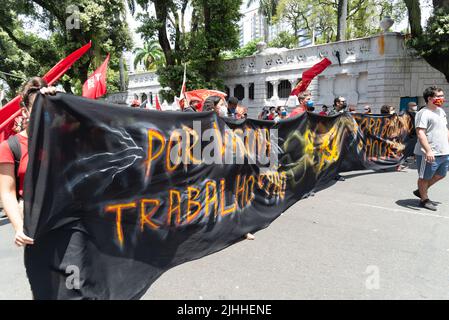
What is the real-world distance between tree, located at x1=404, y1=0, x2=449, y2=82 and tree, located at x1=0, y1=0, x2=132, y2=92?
13.6 metres

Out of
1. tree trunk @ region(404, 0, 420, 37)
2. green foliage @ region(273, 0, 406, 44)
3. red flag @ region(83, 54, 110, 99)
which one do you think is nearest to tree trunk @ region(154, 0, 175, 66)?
green foliage @ region(273, 0, 406, 44)

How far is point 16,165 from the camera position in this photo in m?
2.53

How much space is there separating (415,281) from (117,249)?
2.69 meters

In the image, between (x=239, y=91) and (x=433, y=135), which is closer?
(x=433, y=135)

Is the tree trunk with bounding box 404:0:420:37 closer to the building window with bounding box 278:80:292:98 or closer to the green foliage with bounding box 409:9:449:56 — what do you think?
the green foliage with bounding box 409:9:449:56

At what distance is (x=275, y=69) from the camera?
2436 cm

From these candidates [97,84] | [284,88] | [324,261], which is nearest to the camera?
[324,261]

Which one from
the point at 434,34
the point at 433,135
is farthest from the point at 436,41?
the point at 433,135

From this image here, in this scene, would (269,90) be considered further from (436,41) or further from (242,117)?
(242,117)

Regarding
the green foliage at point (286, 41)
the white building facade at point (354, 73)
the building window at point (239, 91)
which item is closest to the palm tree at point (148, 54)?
the green foliage at point (286, 41)

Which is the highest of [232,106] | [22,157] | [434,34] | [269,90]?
[434,34]

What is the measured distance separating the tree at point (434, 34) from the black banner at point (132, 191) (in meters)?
12.5

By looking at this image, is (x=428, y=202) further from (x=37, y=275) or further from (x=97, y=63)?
(x=97, y=63)

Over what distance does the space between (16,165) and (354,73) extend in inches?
790
